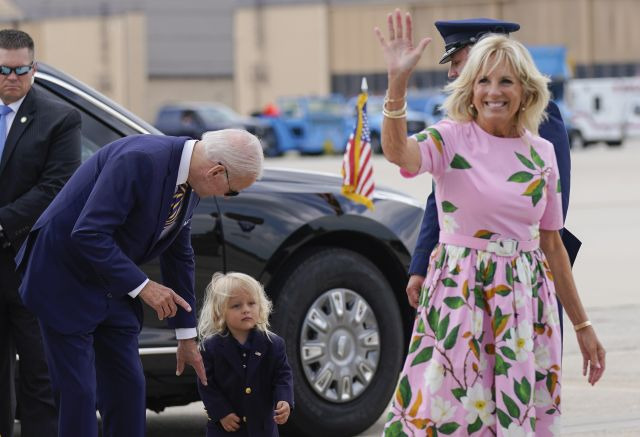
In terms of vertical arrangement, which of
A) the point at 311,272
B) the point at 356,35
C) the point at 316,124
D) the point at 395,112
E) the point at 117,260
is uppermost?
the point at 356,35

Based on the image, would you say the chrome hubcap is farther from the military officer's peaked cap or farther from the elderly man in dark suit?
the military officer's peaked cap

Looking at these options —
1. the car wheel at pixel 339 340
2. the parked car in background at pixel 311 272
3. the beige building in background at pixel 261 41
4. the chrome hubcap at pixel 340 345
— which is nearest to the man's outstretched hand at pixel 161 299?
the parked car in background at pixel 311 272

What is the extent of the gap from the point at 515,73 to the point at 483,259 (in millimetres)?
541

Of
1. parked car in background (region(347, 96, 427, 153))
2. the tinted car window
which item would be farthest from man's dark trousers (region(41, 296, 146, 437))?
parked car in background (region(347, 96, 427, 153))

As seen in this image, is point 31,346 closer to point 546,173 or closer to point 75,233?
point 75,233

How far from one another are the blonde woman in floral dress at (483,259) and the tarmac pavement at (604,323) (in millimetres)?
2887

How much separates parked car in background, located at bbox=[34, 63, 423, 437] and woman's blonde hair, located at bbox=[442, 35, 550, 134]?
95.5 inches

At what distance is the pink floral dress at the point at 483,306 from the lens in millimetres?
4215

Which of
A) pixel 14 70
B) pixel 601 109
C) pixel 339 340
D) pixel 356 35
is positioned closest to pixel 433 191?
pixel 14 70

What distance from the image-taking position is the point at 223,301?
5664 mm

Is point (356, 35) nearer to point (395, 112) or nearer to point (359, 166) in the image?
point (359, 166)

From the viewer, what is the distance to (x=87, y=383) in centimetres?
500

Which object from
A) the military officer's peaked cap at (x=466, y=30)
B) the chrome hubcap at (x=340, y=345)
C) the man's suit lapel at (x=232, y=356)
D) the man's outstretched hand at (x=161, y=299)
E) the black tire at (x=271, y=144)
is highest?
the military officer's peaked cap at (x=466, y=30)

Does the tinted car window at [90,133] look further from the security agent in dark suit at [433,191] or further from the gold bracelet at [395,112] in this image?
the gold bracelet at [395,112]
